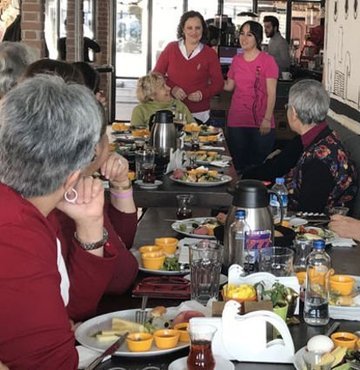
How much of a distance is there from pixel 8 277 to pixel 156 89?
438 cm

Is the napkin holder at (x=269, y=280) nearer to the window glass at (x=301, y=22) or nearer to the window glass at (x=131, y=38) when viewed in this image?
the window glass at (x=301, y=22)

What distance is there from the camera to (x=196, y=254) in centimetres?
223

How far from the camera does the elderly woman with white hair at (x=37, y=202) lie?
62.6 inches

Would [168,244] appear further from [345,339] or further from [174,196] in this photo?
[174,196]

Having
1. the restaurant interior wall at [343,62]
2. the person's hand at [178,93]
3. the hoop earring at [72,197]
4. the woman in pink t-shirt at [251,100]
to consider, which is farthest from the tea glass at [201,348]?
the woman in pink t-shirt at [251,100]

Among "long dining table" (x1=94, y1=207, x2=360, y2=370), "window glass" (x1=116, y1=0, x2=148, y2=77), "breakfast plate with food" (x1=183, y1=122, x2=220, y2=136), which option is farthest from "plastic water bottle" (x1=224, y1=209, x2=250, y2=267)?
"window glass" (x1=116, y1=0, x2=148, y2=77)

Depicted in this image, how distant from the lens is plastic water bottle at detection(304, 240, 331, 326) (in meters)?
2.01

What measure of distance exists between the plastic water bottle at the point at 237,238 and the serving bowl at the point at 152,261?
22 centimetres

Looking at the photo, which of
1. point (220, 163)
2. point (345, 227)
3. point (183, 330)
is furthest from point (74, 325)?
point (220, 163)

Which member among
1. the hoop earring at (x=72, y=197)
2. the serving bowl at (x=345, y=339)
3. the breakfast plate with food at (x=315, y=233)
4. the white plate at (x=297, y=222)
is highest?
the hoop earring at (x=72, y=197)

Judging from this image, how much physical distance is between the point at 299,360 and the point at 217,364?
188 millimetres

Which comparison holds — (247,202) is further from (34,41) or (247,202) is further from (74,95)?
(34,41)

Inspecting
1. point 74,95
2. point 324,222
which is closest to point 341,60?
point 324,222

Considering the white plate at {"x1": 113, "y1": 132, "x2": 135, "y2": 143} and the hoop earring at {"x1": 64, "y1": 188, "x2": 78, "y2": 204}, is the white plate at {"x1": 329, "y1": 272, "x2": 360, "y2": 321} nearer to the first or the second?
the hoop earring at {"x1": 64, "y1": 188, "x2": 78, "y2": 204}
